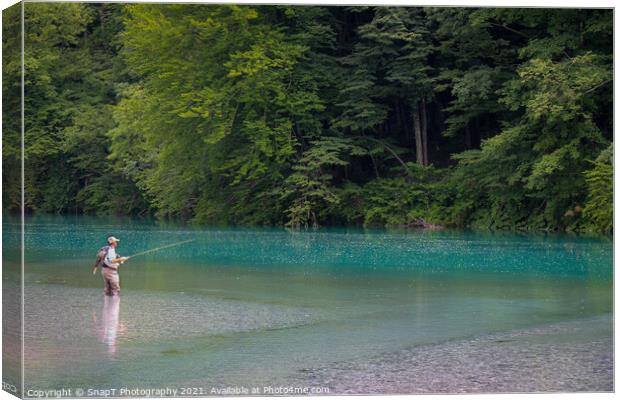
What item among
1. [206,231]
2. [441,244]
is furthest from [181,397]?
[206,231]

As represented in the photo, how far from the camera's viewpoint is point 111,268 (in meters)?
12.7

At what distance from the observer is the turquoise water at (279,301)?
8344 mm

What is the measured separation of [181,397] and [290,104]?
19.3 m

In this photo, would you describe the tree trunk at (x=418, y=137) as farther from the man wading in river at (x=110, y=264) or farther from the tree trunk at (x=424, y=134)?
the man wading in river at (x=110, y=264)

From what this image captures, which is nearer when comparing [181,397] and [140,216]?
[181,397]


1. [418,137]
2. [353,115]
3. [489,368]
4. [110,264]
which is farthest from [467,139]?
[489,368]

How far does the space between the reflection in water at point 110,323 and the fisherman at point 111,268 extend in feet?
0.39

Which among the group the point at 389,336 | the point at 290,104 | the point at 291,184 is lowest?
the point at 389,336

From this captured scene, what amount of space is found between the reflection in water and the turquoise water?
0.09 feet

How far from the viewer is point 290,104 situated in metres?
25.7

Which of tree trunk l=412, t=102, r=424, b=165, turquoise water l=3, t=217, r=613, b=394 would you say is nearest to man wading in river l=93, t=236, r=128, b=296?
turquoise water l=3, t=217, r=613, b=394

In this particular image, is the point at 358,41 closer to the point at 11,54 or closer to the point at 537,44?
the point at 537,44

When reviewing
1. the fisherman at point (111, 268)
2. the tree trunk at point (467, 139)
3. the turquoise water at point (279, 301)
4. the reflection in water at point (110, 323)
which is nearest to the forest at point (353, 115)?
the tree trunk at point (467, 139)

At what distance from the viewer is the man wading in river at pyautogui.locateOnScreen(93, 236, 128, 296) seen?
40.0 feet
